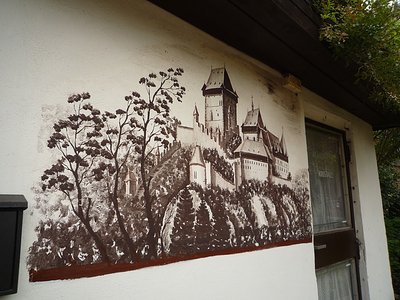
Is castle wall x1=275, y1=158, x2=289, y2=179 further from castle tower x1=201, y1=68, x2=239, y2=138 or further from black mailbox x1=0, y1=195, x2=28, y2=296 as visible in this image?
black mailbox x1=0, y1=195, x2=28, y2=296

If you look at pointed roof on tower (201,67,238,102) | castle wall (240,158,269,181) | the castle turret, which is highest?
pointed roof on tower (201,67,238,102)

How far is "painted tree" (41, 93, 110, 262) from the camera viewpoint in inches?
44.2

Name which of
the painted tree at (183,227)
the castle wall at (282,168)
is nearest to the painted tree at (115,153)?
the painted tree at (183,227)

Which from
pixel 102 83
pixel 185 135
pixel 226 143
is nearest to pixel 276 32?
pixel 226 143

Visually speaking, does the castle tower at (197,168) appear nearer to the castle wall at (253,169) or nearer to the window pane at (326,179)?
the castle wall at (253,169)

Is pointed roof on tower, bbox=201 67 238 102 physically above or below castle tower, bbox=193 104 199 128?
above

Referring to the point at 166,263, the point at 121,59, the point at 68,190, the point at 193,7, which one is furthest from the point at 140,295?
the point at 193,7

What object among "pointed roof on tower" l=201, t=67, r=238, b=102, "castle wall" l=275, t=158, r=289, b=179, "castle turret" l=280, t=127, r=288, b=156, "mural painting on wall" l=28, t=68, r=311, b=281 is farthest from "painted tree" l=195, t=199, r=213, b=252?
"castle turret" l=280, t=127, r=288, b=156

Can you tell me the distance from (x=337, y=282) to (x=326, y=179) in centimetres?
97

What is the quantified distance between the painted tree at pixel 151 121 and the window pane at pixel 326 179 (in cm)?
182

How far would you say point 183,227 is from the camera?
1.48m

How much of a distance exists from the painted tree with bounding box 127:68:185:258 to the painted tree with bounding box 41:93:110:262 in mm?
200

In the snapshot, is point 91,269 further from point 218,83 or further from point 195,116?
point 218,83

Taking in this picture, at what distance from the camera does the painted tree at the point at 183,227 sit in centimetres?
144
